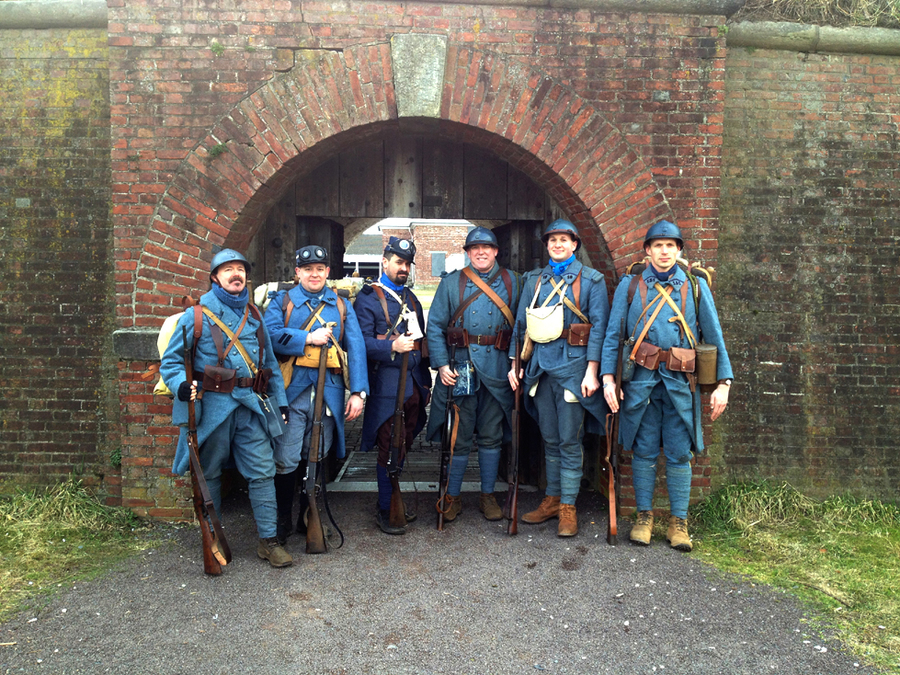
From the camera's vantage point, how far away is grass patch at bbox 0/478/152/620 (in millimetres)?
3889

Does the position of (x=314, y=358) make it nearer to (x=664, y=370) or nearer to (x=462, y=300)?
(x=462, y=300)

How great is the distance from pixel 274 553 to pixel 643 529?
2518 mm

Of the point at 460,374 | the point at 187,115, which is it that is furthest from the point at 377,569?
the point at 187,115

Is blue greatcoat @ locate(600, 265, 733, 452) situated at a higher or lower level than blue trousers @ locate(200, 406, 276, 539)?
higher

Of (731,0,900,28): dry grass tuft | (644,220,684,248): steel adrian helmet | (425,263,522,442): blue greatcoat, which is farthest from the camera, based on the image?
(731,0,900,28): dry grass tuft

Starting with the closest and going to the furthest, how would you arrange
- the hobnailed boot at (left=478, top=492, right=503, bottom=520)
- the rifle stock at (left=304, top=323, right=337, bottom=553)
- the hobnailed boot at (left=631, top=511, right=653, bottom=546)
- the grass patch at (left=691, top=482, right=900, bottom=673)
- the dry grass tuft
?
the grass patch at (left=691, top=482, right=900, bottom=673)
the rifle stock at (left=304, top=323, right=337, bottom=553)
the hobnailed boot at (left=631, top=511, right=653, bottom=546)
the hobnailed boot at (left=478, top=492, right=503, bottom=520)
the dry grass tuft

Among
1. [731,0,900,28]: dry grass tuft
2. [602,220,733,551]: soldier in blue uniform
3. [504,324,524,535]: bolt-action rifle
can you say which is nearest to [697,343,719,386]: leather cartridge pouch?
[602,220,733,551]: soldier in blue uniform

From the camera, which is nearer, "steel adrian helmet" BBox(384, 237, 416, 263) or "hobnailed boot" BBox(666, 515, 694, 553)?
"hobnailed boot" BBox(666, 515, 694, 553)

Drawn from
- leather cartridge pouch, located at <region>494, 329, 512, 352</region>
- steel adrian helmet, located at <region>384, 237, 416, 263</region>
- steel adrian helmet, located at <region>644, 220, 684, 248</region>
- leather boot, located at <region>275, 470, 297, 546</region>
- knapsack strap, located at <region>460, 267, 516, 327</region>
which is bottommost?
leather boot, located at <region>275, 470, 297, 546</region>

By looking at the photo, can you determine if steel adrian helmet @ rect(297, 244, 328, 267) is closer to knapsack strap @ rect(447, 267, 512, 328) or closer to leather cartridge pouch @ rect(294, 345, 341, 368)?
leather cartridge pouch @ rect(294, 345, 341, 368)

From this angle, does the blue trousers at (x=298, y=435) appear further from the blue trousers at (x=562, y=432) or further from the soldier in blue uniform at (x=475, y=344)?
the blue trousers at (x=562, y=432)

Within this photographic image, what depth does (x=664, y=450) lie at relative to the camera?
4.44 m

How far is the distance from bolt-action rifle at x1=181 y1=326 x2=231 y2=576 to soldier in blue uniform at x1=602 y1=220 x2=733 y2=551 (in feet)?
8.76

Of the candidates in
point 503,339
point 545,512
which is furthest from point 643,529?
point 503,339
